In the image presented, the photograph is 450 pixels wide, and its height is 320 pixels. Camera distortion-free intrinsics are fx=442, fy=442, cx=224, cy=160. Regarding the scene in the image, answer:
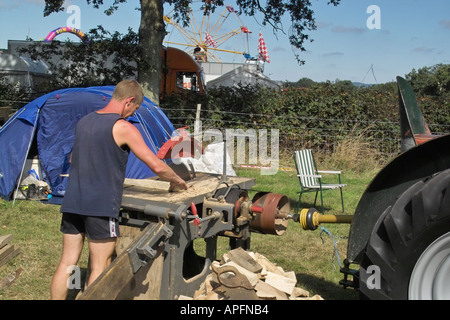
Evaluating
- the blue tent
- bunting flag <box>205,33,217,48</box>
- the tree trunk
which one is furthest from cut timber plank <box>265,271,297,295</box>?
bunting flag <box>205,33,217,48</box>

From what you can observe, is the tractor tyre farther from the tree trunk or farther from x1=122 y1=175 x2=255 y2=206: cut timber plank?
the tree trunk

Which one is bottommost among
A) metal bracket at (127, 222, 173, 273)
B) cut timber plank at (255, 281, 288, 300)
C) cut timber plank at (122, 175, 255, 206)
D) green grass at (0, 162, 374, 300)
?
green grass at (0, 162, 374, 300)

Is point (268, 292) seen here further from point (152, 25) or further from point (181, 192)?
point (152, 25)

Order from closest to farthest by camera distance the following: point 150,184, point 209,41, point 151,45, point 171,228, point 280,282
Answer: point 171,228, point 280,282, point 150,184, point 151,45, point 209,41

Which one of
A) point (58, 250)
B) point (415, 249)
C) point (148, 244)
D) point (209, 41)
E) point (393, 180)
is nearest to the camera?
point (415, 249)

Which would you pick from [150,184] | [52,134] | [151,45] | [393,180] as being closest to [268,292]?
[393,180]

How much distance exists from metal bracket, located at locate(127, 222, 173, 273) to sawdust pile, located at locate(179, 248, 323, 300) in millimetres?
448

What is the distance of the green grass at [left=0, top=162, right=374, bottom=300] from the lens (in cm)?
409

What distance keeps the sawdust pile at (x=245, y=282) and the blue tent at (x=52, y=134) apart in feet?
15.1

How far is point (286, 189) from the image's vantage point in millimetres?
8531

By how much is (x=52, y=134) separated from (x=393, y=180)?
21.2 ft

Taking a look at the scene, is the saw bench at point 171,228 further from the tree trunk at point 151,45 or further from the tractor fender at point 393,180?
the tree trunk at point 151,45

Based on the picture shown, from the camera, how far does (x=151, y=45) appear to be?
1035 centimetres

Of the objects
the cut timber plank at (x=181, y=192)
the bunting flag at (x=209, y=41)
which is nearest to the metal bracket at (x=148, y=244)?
the cut timber plank at (x=181, y=192)
